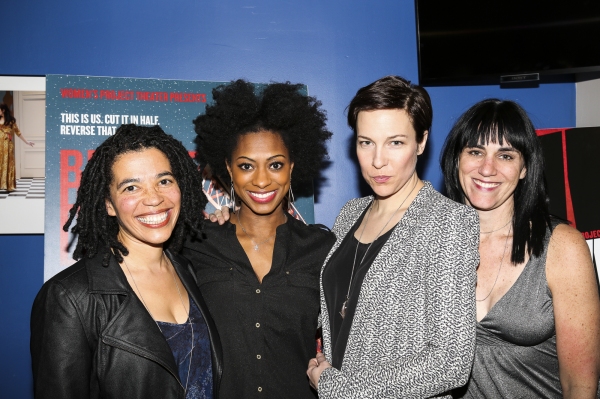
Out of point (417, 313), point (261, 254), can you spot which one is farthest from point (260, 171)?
point (417, 313)

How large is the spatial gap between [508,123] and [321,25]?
158cm

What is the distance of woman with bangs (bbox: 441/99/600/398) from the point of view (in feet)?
6.71

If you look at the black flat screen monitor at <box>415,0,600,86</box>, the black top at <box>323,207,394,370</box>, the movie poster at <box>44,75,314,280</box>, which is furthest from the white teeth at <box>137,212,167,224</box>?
the black flat screen monitor at <box>415,0,600,86</box>

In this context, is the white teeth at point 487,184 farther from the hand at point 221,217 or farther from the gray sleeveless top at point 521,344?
the hand at point 221,217

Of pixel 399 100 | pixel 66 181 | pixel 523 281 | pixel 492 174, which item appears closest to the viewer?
pixel 399 100

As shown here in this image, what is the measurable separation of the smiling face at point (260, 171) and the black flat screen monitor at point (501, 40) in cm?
146

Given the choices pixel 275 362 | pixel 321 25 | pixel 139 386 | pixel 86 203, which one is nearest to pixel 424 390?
pixel 275 362

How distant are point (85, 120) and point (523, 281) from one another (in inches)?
92.6

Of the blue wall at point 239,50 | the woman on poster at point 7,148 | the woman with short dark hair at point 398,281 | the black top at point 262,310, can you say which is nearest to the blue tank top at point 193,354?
the black top at point 262,310

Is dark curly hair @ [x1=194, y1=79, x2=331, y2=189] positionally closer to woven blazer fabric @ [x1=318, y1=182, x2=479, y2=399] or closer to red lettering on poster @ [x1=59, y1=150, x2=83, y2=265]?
red lettering on poster @ [x1=59, y1=150, x2=83, y2=265]

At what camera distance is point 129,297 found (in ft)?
6.09

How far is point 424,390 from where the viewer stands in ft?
5.50

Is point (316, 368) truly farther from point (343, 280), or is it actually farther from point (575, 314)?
point (575, 314)

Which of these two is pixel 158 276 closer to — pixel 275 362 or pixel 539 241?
pixel 275 362
